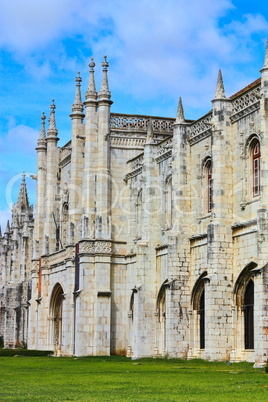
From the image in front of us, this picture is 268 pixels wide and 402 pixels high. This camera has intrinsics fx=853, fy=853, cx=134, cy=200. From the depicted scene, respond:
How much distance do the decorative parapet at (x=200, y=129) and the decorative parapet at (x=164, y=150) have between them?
8.73ft

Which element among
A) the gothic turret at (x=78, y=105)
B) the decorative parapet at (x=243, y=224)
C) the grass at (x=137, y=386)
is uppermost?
the gothic turret at (x=78, y=105)

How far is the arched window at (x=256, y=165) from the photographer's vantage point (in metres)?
34.7

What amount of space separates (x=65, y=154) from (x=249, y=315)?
93.0 feet

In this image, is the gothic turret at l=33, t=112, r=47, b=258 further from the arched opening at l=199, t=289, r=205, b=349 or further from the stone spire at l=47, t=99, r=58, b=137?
the arched opening at l=199, t=289, r=205, b=349

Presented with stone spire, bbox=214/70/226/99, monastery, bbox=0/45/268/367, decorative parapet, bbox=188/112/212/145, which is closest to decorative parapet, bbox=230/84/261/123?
monastery, bbox=0/45/268/367

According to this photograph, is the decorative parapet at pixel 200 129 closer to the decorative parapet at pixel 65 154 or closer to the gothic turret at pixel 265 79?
the gothic turret at pixel 265 79

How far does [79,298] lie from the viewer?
162 feet

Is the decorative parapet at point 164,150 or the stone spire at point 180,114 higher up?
the stone spire at point 180,114

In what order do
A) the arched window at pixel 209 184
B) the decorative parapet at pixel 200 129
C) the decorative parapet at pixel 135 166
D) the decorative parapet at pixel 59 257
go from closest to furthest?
the decorative parapet at pixel 200 129 → the arched window at pixel 209 184 → the decorative parapet at pixel 135 166 → the decorative parapet at pixel 59 257

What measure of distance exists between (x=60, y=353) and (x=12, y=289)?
83.6 feet

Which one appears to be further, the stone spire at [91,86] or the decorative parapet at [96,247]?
the stone spire at [91,86]

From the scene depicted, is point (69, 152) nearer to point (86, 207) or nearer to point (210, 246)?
point (86, 207)

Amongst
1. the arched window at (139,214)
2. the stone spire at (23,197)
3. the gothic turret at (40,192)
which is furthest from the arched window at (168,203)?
the stone spire at (23,197)

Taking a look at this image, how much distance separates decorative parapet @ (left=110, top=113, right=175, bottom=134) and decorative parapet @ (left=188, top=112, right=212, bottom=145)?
33.0ft
